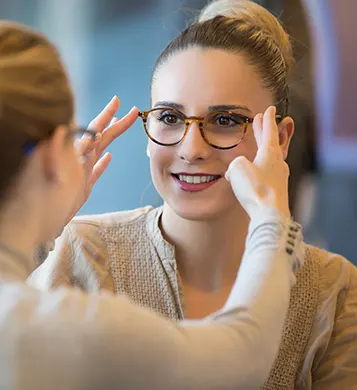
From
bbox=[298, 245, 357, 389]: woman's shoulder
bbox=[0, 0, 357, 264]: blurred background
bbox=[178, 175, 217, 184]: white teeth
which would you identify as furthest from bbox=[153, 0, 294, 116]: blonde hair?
bbox=[0, 0, 357, 264]: blurred background

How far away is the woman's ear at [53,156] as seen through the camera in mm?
936

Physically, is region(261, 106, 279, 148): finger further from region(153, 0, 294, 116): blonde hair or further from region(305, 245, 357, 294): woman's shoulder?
region(305, 245, 357, 294): woman's shoulder

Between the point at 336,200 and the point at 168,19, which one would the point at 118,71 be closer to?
the point at 168,19

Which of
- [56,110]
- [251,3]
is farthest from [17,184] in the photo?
[251,3]

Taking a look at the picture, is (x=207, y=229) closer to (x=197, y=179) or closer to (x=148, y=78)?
(x=197, y=179)

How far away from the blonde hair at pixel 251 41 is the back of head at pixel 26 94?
→ 2.12 ft

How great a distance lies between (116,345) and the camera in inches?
34.5

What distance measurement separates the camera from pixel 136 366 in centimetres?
89

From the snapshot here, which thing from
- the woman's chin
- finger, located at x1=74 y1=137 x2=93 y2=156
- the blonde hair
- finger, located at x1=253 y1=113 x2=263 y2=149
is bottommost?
the woman's chin

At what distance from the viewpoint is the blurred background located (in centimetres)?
349

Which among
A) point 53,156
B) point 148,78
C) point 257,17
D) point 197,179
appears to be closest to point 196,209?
point 197,179

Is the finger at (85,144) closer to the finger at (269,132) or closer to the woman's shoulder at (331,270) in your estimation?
the finger at (269,132)

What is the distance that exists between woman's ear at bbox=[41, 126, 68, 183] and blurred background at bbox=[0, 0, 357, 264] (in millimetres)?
1980

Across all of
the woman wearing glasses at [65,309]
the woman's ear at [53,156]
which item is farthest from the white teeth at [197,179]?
the woman's ear at [53,156]
